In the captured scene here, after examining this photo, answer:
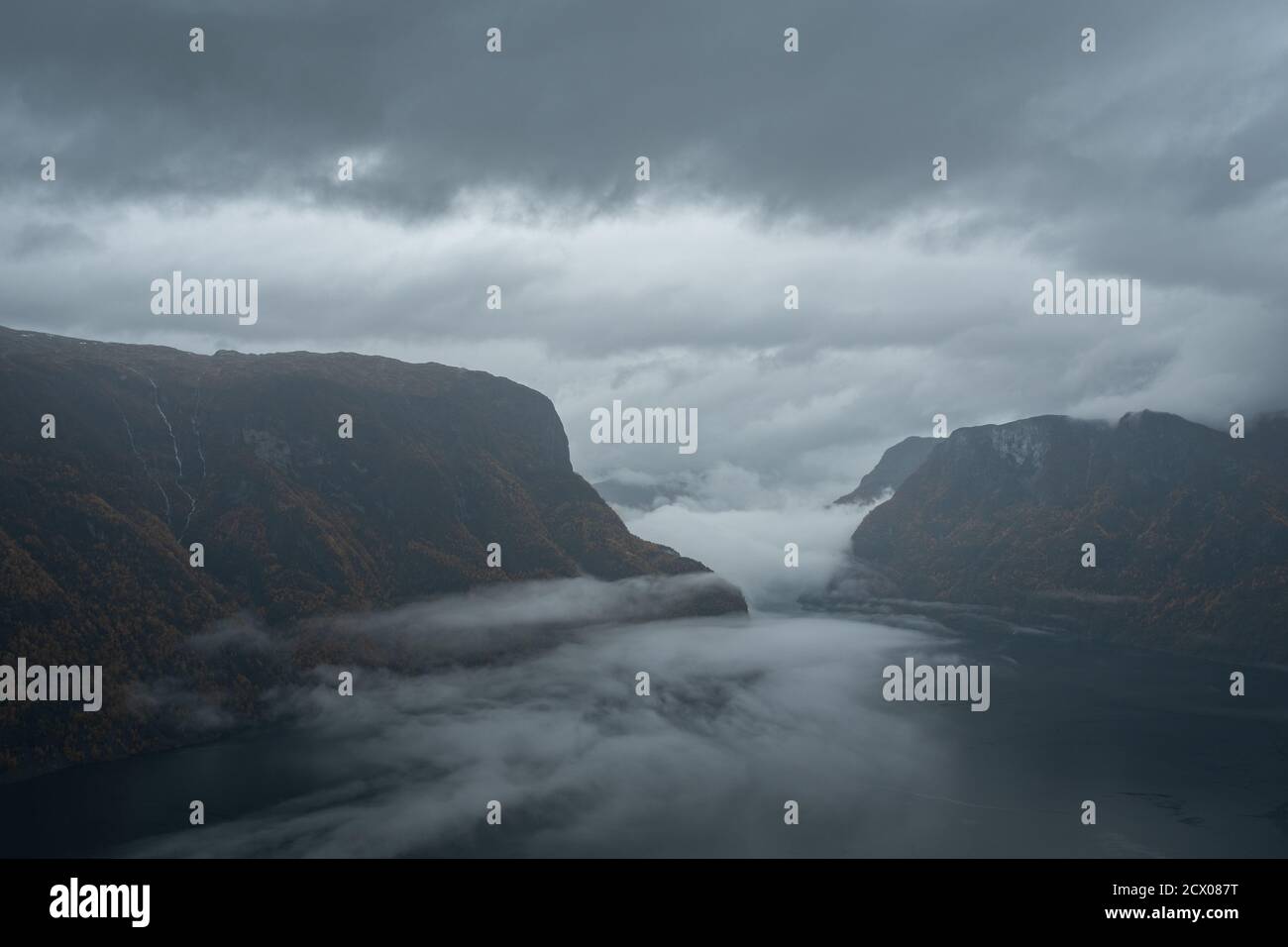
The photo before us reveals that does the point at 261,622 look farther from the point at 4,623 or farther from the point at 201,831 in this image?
the point at 201,831

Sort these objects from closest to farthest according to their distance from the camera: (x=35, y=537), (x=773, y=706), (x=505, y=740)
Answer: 1. (x=505, y=740)
2. (x=35, y=537)
3. (x=773, y=706)

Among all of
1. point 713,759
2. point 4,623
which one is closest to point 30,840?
point 4,623

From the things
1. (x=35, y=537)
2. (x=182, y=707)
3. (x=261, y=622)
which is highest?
(x=35, y=537)

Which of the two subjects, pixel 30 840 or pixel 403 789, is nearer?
pixel 30 840

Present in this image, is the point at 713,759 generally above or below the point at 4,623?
below

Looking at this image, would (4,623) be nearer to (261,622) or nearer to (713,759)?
(261,622)

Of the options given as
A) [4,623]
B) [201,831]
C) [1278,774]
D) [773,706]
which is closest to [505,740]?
[201,831]
